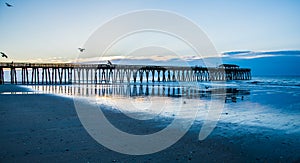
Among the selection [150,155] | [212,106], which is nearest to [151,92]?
[212,106]

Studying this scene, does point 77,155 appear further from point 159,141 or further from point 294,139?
point 294,139

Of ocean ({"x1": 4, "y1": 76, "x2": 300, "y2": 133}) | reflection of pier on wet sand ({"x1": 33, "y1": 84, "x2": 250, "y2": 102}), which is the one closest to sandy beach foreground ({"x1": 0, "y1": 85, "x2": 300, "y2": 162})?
ocean ({"x1": 4, "y1": 76, "x2": 300, "y2": 133})

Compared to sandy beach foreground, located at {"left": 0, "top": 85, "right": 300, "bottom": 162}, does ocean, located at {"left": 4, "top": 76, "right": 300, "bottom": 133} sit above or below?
below

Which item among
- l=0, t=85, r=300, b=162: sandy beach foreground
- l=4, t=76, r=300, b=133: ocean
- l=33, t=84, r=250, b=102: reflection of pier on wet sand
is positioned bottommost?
l=33, t=84, r=250, b=102: reflection of pier on wet sand

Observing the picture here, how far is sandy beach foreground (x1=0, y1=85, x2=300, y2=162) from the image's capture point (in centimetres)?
465

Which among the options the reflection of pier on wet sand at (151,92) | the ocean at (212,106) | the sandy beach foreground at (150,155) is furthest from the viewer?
the reflection of pier on wet sand at (151,92)

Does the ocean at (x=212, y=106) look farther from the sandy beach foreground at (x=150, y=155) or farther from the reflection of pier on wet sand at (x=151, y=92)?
the sandy beach foreground at (x=150, y=155)

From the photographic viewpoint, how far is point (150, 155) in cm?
490

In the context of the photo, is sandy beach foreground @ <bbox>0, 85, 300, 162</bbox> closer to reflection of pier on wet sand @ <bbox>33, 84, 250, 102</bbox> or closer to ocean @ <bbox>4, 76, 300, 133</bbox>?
ocean @ <bbox>4, 76, 300, 133</bbox>

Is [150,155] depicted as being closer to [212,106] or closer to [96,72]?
[212,106]

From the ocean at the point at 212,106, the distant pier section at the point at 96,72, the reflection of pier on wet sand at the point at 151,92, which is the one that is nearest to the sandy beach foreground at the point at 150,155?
the ocean at the point at 212,106

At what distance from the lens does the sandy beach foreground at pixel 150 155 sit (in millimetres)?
4648

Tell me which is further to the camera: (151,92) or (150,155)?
(151,92)

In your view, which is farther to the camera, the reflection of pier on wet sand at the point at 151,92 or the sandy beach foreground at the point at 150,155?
the reflection of pier on wet sand at the point at 151,92
